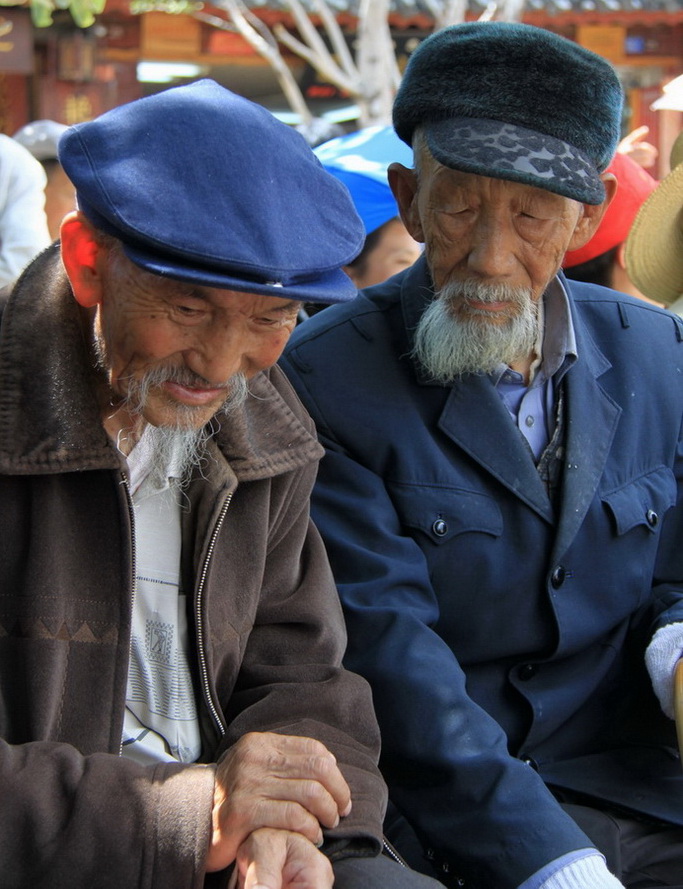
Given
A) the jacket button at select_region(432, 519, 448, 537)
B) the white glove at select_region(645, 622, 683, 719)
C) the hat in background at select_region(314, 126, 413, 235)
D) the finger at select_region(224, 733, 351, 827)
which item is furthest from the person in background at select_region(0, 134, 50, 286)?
the finger at select_region(224, 733, 351, 827)

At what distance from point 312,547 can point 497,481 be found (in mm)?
445

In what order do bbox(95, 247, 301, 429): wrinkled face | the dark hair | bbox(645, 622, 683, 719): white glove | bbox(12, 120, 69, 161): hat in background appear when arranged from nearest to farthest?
1. bbox(95, 247, 301, 429): wrinkled face
2. bbox(645, 622, 683, 719): white glove
3. the dark hair
4. bbox(12, 120, 69, 161): hat in background

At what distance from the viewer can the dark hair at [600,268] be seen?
4.23m

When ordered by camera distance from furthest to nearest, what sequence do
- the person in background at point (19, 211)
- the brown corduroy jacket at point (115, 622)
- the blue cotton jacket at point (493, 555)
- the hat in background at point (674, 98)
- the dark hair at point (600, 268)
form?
the person in background at point (19, 211) → the dark hair at point (600, 268) → the hat in background at point (674, 98) → the blue cotton jacket at point (493, 555) → the brown corduroy jacket at point (115, 622)

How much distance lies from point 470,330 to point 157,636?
91 cm

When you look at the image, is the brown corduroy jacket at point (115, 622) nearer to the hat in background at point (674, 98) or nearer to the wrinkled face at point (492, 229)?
the wrinkled face at point (492, 229)

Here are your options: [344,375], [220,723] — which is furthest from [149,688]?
[344,375]

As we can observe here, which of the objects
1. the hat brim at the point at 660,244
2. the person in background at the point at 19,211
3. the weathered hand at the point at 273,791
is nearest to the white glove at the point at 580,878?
the weathered hand at the point at 273,791

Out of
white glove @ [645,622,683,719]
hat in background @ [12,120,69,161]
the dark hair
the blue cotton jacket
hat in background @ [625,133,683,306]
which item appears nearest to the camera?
the blue cotton jacket

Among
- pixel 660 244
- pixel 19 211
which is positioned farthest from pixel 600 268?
pixel 19 211

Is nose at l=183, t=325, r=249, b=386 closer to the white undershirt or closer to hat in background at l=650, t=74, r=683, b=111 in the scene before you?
the white undershirt

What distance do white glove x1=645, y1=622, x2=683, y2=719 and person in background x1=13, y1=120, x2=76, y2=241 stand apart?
3.55 m

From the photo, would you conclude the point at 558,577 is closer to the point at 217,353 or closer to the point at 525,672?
the point at 525,672

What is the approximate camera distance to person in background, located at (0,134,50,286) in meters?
4.87
